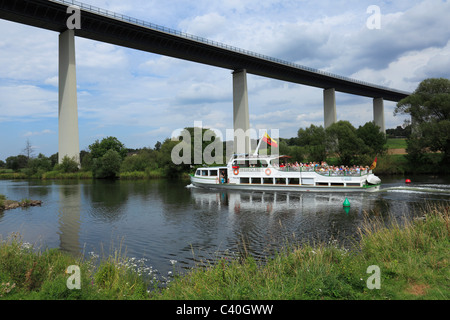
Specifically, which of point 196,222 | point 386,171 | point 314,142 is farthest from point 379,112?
point 196,222

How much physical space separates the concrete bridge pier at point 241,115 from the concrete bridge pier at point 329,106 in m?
32.5

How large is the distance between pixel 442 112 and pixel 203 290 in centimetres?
7023

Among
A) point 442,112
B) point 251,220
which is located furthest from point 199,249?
point 442,112

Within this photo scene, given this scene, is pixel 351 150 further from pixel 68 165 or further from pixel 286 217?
pixel 68 165

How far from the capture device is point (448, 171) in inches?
2298

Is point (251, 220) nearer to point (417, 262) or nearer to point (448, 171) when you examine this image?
point (417, 262)

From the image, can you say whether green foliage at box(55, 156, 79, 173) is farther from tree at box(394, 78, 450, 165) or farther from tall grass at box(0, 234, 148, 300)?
tree at box(394, 78, 450, 165)

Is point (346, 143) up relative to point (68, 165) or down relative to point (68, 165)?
up

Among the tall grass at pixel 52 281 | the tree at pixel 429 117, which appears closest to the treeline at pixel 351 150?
the tree at pixel 429 117

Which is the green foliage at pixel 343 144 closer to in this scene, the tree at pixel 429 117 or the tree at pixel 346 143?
the tree at pixel 346 143

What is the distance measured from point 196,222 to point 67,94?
5288cm

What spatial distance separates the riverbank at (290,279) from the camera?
6.86 m

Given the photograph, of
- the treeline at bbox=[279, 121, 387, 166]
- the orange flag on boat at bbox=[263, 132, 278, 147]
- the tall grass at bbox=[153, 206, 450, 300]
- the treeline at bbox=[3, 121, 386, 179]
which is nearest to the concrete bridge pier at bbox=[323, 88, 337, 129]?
the treeline at bbox=[3, 121, 386, 179]

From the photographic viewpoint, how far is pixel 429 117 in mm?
62062
